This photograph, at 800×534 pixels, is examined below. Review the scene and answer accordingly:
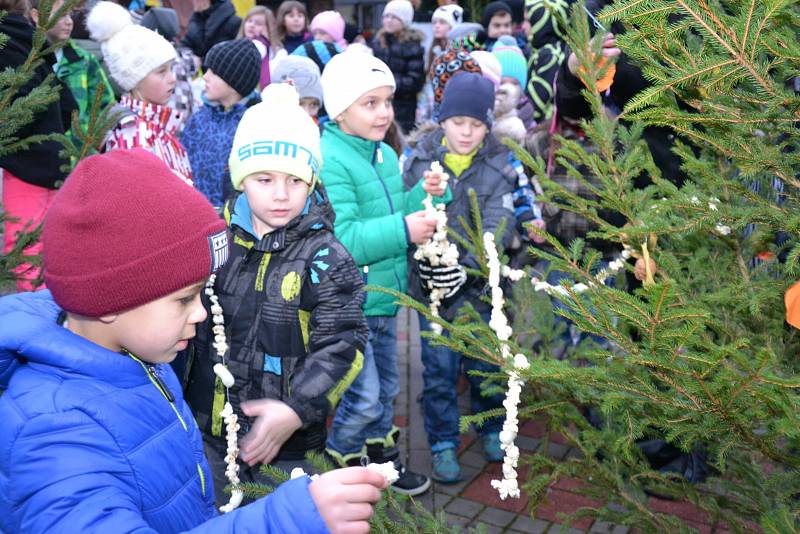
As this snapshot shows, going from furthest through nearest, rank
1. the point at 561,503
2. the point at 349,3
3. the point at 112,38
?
the point at 349,3, the point at 112,38, the point at 561,503

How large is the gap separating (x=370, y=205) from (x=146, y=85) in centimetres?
182

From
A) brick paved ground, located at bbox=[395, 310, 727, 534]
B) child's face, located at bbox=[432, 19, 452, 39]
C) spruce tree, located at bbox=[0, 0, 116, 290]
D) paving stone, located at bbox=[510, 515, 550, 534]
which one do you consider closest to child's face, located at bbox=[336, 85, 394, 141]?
spruce tree, located at bbox=[0, 0, 116, 290]

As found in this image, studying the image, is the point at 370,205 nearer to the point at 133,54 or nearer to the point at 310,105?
the point at 310,105

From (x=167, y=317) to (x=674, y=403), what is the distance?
120cm

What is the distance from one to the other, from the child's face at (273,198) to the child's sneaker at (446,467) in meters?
2.01

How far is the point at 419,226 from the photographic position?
3.76 meters

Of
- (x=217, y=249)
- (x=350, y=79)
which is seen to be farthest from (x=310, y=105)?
(x=217, y=249)

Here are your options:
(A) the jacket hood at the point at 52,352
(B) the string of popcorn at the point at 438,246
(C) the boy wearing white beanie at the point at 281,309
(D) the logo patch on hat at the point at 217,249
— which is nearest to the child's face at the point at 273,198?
(C) the boy wearing white beanie at the point at 281,309

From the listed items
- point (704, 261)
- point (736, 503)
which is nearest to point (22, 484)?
point (736, 503)

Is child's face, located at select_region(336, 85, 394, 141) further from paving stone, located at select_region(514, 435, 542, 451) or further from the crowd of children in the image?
paving stone, located at select_region(514, 435, 542, 451)

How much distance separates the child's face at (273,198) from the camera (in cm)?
293

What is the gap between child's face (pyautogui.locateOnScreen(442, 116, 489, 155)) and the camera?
4.41m

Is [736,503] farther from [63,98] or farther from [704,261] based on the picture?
[63,98]

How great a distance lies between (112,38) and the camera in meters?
4.93
